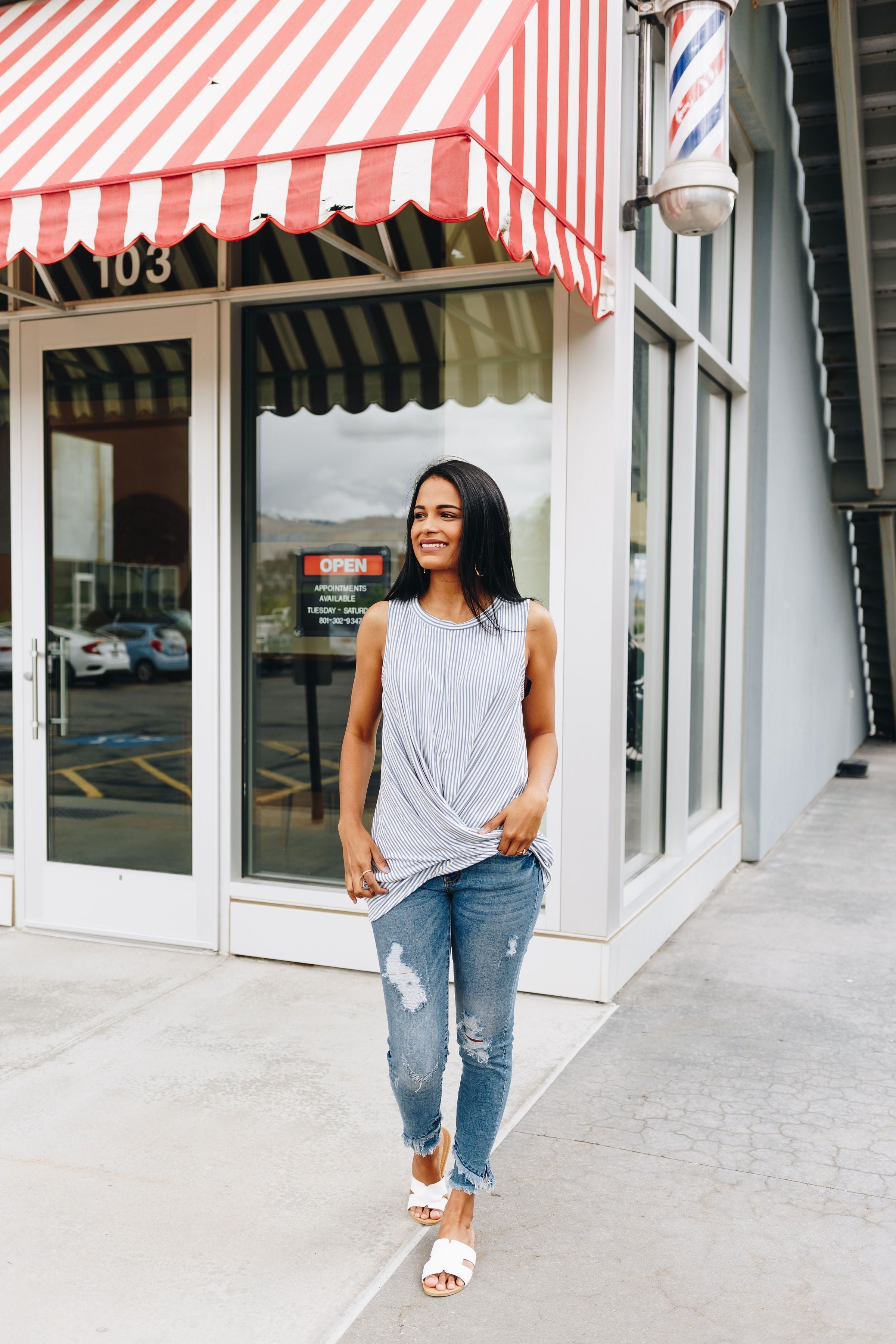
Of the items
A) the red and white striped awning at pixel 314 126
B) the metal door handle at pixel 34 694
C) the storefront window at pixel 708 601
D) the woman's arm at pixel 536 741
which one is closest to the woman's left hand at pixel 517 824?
the woman's arm at pixel 536 741

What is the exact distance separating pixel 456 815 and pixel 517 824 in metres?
0.14

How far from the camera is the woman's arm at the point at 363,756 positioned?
2.76 metres

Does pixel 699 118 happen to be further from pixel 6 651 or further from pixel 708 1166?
pixel 6 651

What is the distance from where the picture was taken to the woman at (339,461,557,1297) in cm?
270

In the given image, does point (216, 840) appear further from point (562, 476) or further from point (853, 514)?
point (853, 514)

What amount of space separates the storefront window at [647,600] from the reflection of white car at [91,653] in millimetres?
2360

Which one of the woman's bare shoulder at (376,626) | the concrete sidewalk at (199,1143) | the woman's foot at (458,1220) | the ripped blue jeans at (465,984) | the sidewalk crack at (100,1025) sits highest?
the woman's bare shoulder at (376,626)

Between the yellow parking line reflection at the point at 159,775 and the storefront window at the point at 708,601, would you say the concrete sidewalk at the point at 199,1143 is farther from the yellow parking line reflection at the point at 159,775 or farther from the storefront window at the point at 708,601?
the storefront window at the point at 708,601

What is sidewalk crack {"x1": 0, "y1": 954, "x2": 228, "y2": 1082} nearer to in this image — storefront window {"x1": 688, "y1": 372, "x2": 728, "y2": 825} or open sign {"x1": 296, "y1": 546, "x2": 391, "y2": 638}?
open sign {"x1": 296, "y1": 546, "x2": 391, "y2": 638}

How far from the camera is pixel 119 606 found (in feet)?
17.9

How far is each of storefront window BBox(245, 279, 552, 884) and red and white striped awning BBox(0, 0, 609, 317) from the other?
2.22 feet

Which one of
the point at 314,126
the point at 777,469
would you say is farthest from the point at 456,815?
the point at 777,469

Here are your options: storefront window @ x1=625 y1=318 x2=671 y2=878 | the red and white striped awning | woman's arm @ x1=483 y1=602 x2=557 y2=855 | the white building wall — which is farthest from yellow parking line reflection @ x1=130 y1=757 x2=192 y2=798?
the white building wall

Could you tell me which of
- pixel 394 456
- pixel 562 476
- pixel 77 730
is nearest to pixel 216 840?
pixel 77 730
